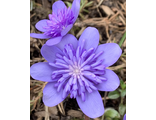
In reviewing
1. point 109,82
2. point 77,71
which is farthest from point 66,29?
point 109,82

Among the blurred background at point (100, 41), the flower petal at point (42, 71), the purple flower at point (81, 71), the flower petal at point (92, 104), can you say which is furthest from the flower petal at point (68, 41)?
the blurred background at point (100, 41)

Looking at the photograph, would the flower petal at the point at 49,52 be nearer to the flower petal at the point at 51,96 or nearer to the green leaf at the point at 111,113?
the flower petal at the point at 51,96

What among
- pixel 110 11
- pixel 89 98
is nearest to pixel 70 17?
pixel 89 98

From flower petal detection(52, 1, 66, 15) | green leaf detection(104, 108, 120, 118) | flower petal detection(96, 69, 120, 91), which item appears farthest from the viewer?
green leaf detection(104, 108, 120, 118)

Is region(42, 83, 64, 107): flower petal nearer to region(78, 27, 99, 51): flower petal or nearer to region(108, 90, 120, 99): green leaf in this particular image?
region(78, 27, 99, 51): flower petal

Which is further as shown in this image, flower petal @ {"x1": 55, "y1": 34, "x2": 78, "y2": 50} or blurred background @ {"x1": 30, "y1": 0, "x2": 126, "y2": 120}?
blurred background @ {"x1": 30, "y1": 0, "x2": 126, "y2": 120}

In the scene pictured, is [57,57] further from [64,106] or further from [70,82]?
[64,106]

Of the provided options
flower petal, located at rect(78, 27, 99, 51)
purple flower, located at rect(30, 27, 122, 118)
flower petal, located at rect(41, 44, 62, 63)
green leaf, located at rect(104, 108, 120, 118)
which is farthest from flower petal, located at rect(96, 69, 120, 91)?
green leaf, located at rect(104, 108, 120, 118)

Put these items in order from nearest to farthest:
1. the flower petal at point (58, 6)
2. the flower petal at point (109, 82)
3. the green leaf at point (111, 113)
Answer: the flower petal at point (109, 82), the flower petal at point (58, 6), the green leaf at point (111, 113)
